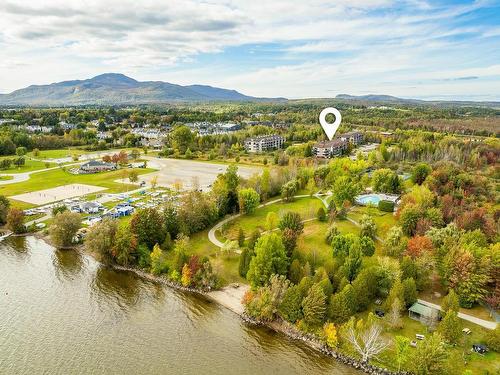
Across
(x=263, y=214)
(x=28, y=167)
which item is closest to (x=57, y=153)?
(x=28, y=167)

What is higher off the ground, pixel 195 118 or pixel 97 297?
pixel 195 118

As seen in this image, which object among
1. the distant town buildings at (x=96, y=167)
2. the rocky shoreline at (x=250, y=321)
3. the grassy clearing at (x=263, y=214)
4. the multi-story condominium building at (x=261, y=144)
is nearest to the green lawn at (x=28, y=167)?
the distant town buildings at (x=96, y=167)

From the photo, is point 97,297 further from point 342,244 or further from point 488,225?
point 488,225

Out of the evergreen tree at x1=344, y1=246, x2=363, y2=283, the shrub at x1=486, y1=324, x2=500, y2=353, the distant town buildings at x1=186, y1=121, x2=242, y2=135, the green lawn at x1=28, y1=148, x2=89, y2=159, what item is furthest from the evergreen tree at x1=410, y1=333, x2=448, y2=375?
the distant town buildings at x1=186, y1=121, x2=242, y2=135

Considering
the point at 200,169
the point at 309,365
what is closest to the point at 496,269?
the point at 309,365

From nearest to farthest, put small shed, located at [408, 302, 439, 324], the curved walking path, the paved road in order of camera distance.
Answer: the paved road < small shed, located at [408, 302, 439, 324] < the curved walking path

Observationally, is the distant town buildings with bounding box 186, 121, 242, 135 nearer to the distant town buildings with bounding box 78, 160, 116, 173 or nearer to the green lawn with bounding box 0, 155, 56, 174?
the distant town buildings with bounding box 78, 160, 116, 173
